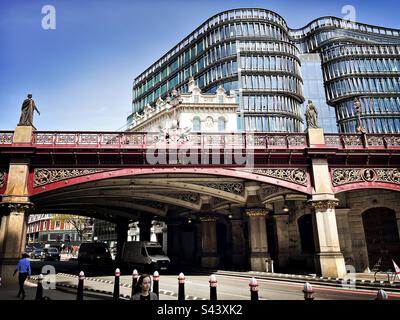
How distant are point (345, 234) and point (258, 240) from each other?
6.12 metres

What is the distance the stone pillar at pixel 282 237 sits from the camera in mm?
24438

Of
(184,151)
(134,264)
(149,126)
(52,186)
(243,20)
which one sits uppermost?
(243,20)

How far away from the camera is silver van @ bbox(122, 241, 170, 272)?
21203mm

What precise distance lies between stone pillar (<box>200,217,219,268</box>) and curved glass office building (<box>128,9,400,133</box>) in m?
32.7

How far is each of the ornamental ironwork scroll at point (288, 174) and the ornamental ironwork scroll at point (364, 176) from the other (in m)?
1.74

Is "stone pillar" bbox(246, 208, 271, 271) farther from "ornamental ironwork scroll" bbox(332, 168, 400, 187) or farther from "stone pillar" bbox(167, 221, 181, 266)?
"stone pillar" bbox(167, 221, 181, 266)

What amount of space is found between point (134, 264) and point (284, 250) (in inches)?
464

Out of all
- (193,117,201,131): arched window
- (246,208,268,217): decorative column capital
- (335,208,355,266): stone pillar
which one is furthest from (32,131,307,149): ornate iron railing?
(193,117,201,131): arched window

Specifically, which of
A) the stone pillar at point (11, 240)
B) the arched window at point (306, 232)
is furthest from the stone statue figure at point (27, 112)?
the arched window at point (306, 232)

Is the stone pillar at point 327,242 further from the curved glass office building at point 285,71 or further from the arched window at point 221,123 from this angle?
the curved glass office building at point 285,71

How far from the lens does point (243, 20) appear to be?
64250 millimetres

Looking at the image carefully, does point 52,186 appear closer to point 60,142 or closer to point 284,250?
point 60,142

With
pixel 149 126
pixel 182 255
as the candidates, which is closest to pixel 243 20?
pixel 149 126

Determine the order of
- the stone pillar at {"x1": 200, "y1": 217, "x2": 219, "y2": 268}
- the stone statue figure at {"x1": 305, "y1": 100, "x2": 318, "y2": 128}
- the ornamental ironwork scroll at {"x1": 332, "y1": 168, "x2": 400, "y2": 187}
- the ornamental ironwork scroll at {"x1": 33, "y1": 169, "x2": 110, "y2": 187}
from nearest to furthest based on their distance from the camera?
the ornamental ironwork scroll at {"x1": 33, "y1": 169, "x2": 110, "y2": 187}
the ornamental ironwork scroll at {"x1": 332, "y1": 168, "x2": 400, "y2": 187}
the stone statue figure at {"x1": 305, "y1": 100, "x2": 318, "y2": 128}
the stone pillar at {"x1": 200, "y1": 217, "x2": 219, "y2": 268}
